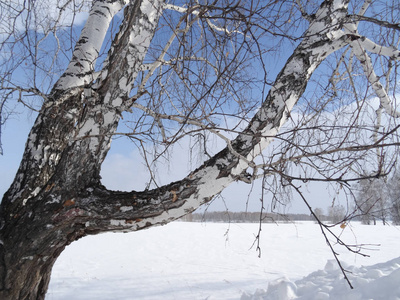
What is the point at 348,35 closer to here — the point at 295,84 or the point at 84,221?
the point at 295,84

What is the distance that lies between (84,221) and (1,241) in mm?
420

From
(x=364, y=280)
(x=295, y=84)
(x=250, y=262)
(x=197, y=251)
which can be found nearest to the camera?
(x=295, y=84)

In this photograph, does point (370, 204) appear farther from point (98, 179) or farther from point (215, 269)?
point (215, 269)

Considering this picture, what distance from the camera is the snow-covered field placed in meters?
3.98

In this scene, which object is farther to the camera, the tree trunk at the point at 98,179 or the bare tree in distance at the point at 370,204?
the tree trunk at the point at 98,179

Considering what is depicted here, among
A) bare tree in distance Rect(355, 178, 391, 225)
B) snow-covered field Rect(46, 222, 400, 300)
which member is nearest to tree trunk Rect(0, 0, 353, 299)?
bare tree in distance Rect(355, 178, 391, 225)

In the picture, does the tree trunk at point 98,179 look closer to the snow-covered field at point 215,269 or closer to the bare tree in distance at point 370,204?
the bare tree in distance at point 370,204

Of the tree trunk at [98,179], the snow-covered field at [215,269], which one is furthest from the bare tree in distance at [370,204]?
the snow-covered field at [215,269]

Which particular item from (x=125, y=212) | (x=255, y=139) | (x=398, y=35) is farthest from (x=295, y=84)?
(x=398, y=35)

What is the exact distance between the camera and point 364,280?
3.55m

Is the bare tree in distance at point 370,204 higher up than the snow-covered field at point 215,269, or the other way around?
the bare tree in distance at point 370,204

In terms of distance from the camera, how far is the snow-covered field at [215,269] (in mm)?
3979

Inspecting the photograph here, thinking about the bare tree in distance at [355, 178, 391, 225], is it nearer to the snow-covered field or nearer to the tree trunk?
the tree trunk

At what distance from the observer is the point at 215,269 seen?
24.1ft
